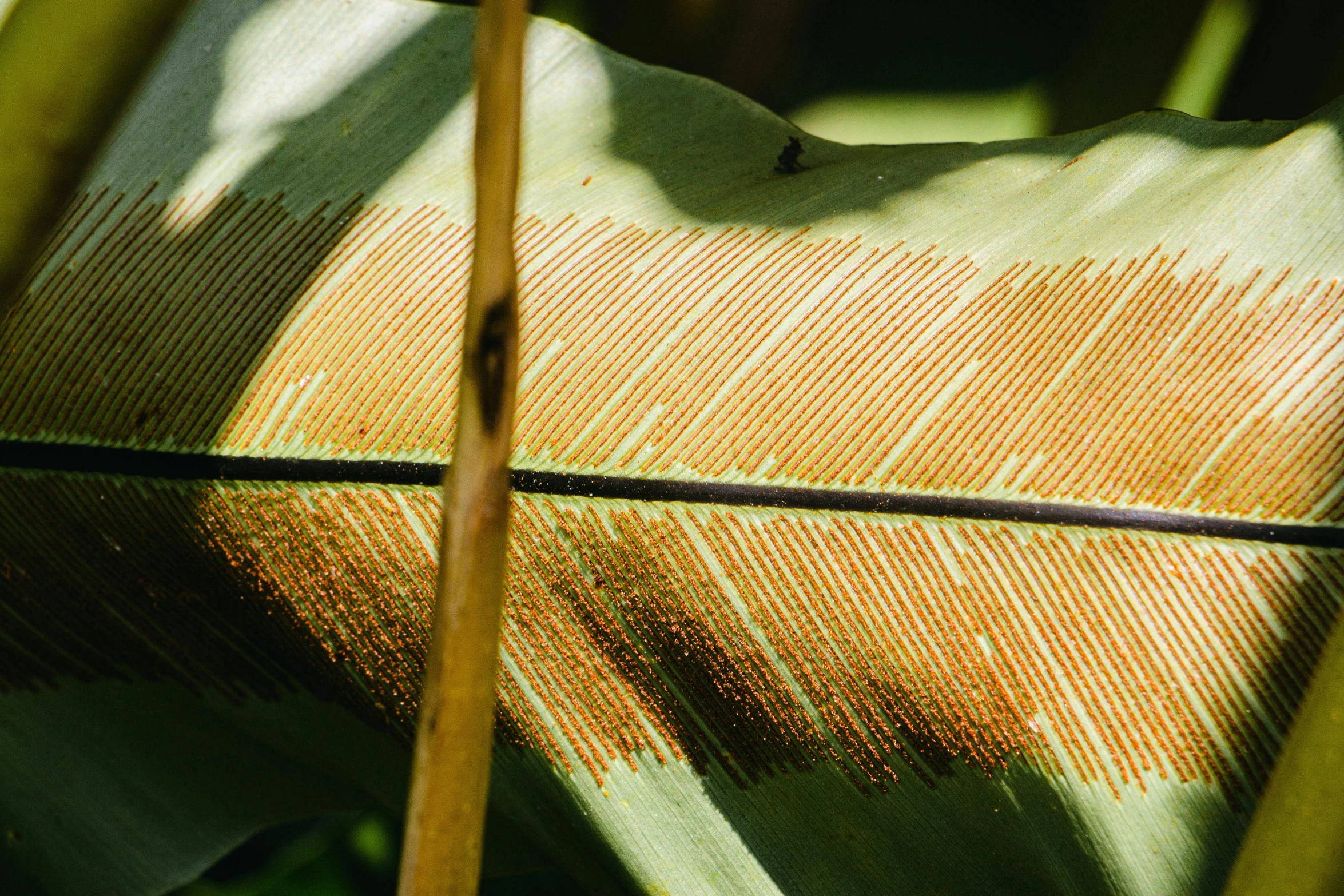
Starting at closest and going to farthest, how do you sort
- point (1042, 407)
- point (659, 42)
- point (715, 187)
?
point (1042, 407), point (715, 187), point (659, 42)

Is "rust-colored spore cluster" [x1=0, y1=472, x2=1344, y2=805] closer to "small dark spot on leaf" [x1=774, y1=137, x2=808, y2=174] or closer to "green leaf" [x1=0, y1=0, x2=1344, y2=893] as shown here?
"green leaf" [x1=0, y1=0, x2=1344, y2=893]

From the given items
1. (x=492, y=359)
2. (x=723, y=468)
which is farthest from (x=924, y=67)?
(x=492, y=359)

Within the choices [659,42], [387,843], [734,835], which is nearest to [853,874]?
[734,835]

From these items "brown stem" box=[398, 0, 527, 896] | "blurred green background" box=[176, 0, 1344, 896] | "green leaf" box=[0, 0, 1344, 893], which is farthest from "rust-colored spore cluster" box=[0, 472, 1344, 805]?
"blurred green background" box=[176, 0, 1344, 896]

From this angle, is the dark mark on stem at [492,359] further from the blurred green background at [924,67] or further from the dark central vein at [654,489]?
the blurred green background at [924,67]

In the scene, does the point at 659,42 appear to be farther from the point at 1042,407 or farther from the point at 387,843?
the point at 387,843

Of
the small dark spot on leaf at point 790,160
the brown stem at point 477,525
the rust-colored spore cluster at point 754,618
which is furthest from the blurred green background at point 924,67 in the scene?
the brown stem at point 477,525
